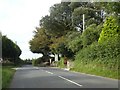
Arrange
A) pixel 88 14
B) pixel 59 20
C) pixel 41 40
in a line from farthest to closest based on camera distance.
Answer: pixel 41 40, pixel 59 20, pixel 88 14

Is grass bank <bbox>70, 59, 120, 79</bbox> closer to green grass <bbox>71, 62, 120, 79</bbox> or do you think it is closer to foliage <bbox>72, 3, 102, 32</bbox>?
green grass <bbox>71, 62, 120, 79</bbox>

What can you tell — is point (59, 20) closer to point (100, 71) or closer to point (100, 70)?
point (100, 70)

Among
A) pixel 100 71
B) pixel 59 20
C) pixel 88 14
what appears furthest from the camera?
pixel 59 20

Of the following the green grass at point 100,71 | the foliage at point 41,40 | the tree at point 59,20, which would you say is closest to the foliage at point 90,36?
the green grass at point 100,71

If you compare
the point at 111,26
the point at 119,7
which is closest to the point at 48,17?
the point at 111,26

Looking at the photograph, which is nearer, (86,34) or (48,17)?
(86,34)

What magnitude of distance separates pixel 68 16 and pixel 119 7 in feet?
164

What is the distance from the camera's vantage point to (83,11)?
60156 millimetres

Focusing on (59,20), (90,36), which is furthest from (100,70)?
(59,20)

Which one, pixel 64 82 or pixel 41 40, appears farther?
pixel 41 40

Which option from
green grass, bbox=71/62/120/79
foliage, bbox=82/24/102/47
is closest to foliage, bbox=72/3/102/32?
foliage, bbox=82/24/102/47

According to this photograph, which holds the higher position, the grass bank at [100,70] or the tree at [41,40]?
the tree at [41,40]

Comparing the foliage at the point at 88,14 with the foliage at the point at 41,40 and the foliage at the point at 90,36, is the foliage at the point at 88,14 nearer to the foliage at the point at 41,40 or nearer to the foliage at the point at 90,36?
the foliage at the point at 90,36

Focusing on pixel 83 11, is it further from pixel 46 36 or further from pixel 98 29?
pixel 46 36
